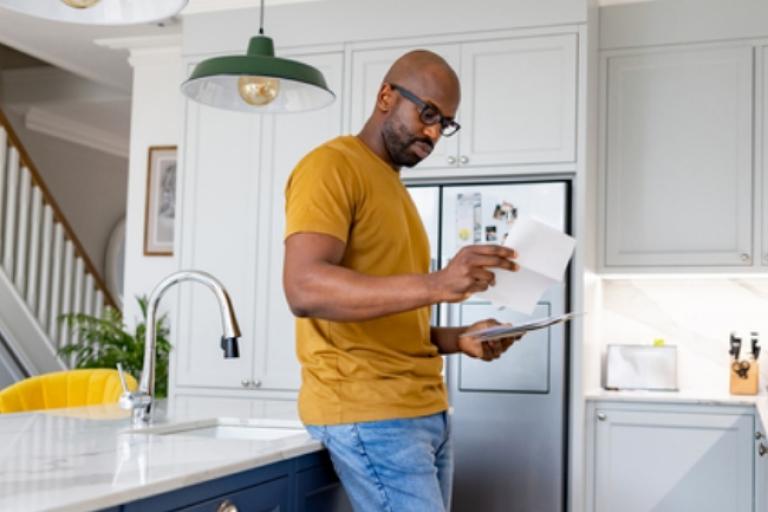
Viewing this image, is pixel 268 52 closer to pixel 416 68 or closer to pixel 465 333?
pixel 416 68

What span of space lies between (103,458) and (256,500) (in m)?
0.28

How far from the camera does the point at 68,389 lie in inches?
121

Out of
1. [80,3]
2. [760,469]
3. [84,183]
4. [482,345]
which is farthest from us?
[84,183]

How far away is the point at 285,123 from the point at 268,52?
1.48m

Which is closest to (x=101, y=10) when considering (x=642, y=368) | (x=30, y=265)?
(x=642, y=368)

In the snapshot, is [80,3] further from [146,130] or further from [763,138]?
[146,130]

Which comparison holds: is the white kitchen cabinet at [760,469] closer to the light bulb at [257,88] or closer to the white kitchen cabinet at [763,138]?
the white kitchen cabinet at [763,138]

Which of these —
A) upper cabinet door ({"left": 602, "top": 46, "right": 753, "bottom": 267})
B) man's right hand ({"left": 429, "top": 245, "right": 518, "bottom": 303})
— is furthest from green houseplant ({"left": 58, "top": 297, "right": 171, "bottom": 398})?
man's right hand ({"left": 429, "top": 245, "right": 518, "bottom": 303})

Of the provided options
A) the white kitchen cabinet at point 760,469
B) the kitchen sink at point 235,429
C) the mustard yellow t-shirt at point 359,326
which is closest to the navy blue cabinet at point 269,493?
the mustard yellow t-shirt at point 359,326

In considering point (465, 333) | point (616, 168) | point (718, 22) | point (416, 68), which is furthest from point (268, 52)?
point (718, 22)

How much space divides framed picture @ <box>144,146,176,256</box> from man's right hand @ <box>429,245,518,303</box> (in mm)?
3872

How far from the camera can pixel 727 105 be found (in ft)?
12.8

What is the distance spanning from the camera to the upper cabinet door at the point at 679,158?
386 centimetres

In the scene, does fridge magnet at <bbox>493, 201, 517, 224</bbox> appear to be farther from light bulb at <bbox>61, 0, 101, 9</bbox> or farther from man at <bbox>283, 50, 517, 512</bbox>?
light bulb at <bbox>61, 0, 101, 9</bbox>
